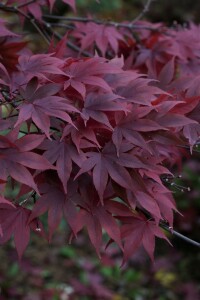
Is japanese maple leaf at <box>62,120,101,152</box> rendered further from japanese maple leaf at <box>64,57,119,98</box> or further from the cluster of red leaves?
japanese maple leaf at <box>64,57,119,98</box>

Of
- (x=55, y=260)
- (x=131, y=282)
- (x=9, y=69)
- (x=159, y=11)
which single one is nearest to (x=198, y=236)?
(x=131, y=282)

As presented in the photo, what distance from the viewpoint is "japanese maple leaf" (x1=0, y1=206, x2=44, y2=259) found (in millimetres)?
1323

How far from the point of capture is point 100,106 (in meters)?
1.31

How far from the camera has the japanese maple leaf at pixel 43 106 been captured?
1.25m

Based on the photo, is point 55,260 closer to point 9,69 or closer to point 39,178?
point 9,69

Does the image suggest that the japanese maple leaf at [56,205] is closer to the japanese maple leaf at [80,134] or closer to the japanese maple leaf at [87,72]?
the japanese maple leaf at [80,134]

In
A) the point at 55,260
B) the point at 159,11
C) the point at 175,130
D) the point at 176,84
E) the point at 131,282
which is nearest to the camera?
the point at 175,130

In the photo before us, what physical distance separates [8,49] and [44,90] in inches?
20.8

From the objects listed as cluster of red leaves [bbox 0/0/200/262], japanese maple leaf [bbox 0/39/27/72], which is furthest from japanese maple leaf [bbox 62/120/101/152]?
japanese maple leaf [bbox 0/39/27/72]

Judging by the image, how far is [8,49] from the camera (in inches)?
69.9

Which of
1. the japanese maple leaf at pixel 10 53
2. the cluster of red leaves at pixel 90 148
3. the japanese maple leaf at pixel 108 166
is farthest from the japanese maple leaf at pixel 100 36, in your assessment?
the japanese maple leaf at pixel 108 166

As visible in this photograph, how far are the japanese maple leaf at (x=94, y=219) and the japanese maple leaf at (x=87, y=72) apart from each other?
277 mm

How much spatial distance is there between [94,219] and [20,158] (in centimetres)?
28

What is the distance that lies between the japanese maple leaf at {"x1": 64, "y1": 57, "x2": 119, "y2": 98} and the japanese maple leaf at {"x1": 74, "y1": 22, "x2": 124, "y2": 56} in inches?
25.0
